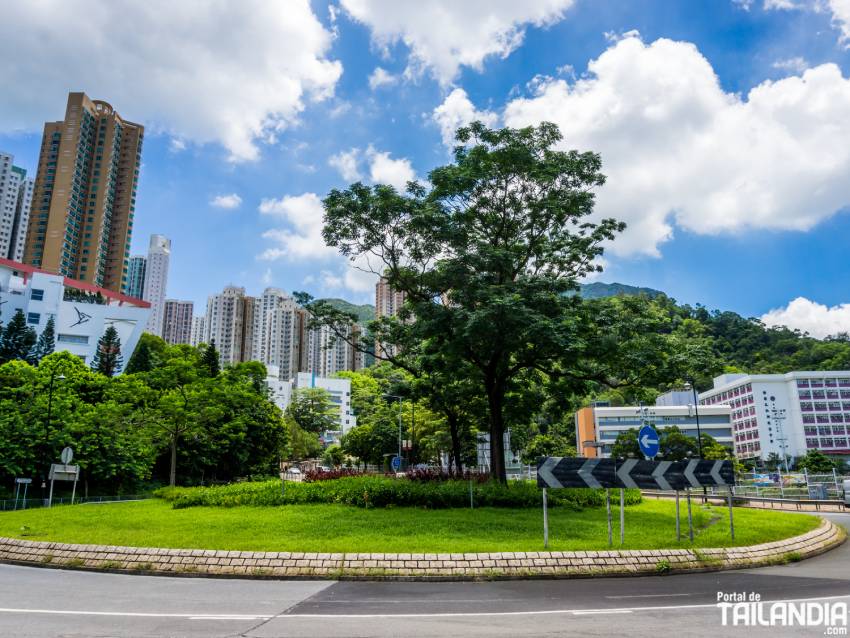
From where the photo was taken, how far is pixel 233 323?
15838 cm

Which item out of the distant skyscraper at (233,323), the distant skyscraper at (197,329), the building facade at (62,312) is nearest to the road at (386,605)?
the building facade at (62,312)

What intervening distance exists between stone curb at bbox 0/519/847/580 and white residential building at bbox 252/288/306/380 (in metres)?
146

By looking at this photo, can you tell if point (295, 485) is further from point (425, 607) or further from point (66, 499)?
point (66, 499)

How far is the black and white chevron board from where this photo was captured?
12.0m

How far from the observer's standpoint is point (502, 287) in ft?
59.8

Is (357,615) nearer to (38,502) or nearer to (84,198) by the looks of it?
(38,502)

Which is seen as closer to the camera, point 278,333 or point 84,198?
point 84,198

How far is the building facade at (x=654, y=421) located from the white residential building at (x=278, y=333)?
277 feet

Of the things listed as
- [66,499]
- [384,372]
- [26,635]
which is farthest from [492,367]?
[384,372]

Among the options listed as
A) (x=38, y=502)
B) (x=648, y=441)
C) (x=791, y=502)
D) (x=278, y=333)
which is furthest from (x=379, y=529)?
(x=278, y=333)

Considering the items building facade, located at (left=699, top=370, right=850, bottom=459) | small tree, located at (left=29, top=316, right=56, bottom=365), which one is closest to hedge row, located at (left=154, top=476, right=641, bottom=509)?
small tree, located at (left=29, top=316, right=56, bottom=365)

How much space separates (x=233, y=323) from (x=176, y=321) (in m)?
38.6

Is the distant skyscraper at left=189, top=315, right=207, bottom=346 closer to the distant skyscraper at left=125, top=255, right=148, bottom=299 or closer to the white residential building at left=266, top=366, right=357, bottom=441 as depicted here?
the distant skyscraper at left=125, top=255, right=148, bottom=299

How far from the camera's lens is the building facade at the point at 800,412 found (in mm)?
96062
